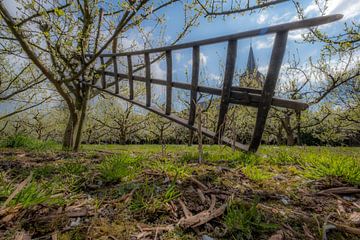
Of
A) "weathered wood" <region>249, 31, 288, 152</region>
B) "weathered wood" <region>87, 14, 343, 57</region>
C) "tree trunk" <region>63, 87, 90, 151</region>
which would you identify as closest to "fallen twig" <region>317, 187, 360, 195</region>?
"weathered wood" <region>249, 31, 288, 152</region>

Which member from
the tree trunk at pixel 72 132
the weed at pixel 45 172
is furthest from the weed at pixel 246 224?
the tree trunk at pixel 72 132

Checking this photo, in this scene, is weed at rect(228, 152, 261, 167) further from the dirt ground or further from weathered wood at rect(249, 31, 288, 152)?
weathered wood at rect(249, 31, 288, 152)

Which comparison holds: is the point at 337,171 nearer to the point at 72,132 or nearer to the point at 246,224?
the point at 246,224

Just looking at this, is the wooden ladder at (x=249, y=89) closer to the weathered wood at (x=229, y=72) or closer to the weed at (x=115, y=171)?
the weathered wood at (x=229, y=72)

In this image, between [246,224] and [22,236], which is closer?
[22,236]

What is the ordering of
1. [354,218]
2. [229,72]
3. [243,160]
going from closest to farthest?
[354,218]
[243,160]
[229,72]

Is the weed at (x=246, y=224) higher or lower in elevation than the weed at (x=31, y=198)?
higher

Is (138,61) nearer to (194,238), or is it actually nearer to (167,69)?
(167,69)

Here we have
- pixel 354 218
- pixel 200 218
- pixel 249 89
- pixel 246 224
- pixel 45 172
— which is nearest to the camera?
pixel 246 224

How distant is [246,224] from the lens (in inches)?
60.2

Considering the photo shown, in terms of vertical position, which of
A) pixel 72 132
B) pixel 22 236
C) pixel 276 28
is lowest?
pixel 22 236

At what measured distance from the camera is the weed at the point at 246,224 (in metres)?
1.47

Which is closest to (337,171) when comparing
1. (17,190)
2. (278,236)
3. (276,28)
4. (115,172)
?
(278,236)

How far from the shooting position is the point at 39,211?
1.62 meters
